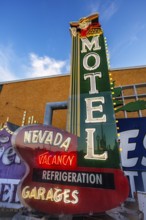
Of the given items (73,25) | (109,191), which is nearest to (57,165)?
(109,191)

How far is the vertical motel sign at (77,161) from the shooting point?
454cm

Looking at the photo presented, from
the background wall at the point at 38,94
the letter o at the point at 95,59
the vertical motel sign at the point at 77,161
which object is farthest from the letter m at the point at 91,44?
the background wall at the point at 38,94

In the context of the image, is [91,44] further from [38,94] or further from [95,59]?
[38,94]

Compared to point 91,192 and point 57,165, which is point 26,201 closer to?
point 57,165

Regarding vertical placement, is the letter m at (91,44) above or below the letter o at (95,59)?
above

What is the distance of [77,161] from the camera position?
202 inches

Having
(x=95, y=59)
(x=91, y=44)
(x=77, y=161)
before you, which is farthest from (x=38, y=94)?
(x=77, y=161)

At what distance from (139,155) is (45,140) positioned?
4937 millimetres

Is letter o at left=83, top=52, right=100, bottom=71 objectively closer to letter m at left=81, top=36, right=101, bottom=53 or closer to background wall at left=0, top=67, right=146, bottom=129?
letter m at left=81, top=36, right=101, bottom=53

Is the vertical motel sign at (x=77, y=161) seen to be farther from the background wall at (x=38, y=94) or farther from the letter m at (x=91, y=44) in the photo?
the background wall at (x=38, y=94)

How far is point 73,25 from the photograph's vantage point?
8930 millimetres

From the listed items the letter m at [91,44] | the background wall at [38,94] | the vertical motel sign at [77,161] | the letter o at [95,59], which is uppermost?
the background wall at [38,94]

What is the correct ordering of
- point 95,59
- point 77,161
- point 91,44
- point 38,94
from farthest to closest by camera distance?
point 38,94 < point 91,44 < point 95,59 < point 77,161

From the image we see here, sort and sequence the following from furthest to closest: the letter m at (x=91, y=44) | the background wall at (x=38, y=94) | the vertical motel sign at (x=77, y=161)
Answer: the background wall at (x=38, y=94)
the letter m at (x=91, y=44)
the vertical motel sign at (x=77, y=161)
